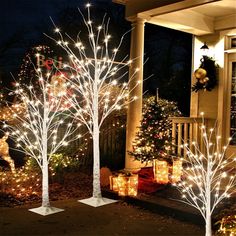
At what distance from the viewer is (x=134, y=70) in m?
8.67

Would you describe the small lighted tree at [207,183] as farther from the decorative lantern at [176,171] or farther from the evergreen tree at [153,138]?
the evergreen tree at [153,138]

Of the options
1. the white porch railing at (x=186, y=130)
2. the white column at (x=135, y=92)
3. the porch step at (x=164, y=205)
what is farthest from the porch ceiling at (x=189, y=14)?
the porch step at (x=164, y=205)

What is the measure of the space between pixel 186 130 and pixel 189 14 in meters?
2.62

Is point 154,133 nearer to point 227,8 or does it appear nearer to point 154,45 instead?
point 227,8

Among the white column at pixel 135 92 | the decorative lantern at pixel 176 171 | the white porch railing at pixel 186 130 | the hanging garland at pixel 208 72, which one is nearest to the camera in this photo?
the decorative lantern at pixel 176 171

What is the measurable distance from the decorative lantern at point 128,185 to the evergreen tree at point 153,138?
3.19ft

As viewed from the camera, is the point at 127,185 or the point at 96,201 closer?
the point at 96,201

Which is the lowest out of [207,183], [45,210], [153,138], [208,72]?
[45,210]

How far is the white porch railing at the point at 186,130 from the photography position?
880cm

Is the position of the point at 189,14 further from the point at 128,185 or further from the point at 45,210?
the point at 45,210

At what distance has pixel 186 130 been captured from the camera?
899 cm

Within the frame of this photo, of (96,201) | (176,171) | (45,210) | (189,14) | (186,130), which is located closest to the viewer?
(45,210)

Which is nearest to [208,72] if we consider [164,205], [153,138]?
[153,138]

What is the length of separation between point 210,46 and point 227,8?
42.5 inches
